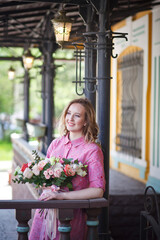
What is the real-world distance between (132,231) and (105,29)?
3851 millimetres

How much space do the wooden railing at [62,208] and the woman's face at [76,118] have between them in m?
0.60

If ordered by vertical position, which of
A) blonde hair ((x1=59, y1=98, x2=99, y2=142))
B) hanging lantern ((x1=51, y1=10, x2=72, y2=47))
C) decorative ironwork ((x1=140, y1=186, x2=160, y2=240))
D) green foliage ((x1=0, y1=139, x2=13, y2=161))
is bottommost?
green foliage ((x1=0, y1=139, x2=13, y2=161))

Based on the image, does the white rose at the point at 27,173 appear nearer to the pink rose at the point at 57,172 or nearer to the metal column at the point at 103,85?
the pink rose at the point at 57,172

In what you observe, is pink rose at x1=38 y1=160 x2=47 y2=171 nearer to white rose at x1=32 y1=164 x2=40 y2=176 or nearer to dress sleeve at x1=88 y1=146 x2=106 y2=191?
white rose at x1=32 y1=164 x2=40 y2=176

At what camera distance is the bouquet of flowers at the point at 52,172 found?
3.04m

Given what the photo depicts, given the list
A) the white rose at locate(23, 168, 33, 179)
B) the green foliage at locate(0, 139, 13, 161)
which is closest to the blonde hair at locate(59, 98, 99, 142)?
the white rose at locate(23, 168, 33, 179)

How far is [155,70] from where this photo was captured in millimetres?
7453

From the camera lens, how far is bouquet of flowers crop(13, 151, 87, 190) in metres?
3.04

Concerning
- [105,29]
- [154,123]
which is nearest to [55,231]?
[105,29]

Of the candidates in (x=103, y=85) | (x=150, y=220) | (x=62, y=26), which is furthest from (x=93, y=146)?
(x=62, y=26)

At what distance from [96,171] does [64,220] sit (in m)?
0.42

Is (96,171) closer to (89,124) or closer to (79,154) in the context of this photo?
(79,154)

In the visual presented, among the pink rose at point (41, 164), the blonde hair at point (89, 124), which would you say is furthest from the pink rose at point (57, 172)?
the blonde hair at point (89, 124)

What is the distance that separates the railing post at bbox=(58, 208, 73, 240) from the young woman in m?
0.10
